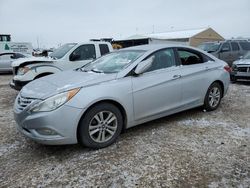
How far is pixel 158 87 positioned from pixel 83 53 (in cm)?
396

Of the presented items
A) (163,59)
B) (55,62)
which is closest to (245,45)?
(163,59)

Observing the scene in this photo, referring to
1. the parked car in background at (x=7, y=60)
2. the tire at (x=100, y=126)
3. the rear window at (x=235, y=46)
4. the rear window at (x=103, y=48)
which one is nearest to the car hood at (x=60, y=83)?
the tire at (x=100, y=126)

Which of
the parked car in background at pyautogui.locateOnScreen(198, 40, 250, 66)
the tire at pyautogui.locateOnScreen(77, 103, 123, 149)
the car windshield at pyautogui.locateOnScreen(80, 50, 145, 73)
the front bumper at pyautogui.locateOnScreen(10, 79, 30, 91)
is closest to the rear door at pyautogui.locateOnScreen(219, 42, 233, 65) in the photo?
the parked car in background at pyautogui.locateOnScreen(198, 40, 250, 66)

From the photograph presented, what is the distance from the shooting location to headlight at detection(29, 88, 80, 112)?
3.36m

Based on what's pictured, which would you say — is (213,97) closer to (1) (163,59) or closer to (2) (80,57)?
(1) (163,59)

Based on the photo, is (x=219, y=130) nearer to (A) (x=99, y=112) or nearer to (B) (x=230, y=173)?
(B) (x=230, y=173)

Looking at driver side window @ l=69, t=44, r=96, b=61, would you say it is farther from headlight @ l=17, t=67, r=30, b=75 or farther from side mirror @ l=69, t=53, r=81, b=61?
headlight @ l=17, t=67, r=30, b=75

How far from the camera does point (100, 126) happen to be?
3.70 m

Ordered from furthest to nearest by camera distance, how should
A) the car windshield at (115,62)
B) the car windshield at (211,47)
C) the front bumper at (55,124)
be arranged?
the car windshield at (211,47) < the car windshield at (115,62) < the front bumper at (55,124)

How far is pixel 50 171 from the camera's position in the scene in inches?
125

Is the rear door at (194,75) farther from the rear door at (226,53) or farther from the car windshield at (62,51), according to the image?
the rear door at (226,53)

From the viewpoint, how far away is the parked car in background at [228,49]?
11398 millimetres

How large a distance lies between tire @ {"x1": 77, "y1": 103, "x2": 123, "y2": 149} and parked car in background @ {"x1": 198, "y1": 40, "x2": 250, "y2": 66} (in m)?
8.86

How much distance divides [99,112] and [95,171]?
2.85ft
